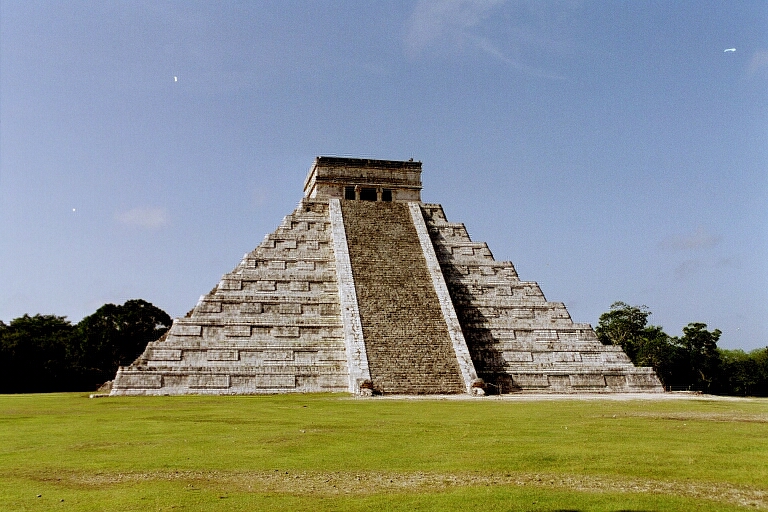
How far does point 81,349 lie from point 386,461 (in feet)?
115

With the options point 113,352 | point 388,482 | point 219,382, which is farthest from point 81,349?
point 388,482

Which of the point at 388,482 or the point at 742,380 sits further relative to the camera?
the point at 742,380

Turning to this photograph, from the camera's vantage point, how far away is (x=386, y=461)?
7.44 m

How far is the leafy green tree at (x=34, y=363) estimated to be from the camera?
116ft

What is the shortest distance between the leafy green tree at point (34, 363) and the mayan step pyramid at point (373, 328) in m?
17.4

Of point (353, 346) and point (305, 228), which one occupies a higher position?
point (305, 228)

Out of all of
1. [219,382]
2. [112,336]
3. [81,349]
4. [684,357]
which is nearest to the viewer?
[219,382]

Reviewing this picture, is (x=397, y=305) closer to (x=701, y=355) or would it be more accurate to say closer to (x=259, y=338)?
(x=259, y=338)

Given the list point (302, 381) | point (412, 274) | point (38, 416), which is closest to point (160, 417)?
point (38, 416)

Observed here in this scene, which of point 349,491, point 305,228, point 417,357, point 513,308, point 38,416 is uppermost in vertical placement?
point 305,228

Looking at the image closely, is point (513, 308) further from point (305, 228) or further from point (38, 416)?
point (38, 416)

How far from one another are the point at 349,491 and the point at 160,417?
737 centimetres

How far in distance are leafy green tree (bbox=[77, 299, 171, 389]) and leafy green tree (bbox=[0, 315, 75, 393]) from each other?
1.01 m

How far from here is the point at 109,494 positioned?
5.89m
